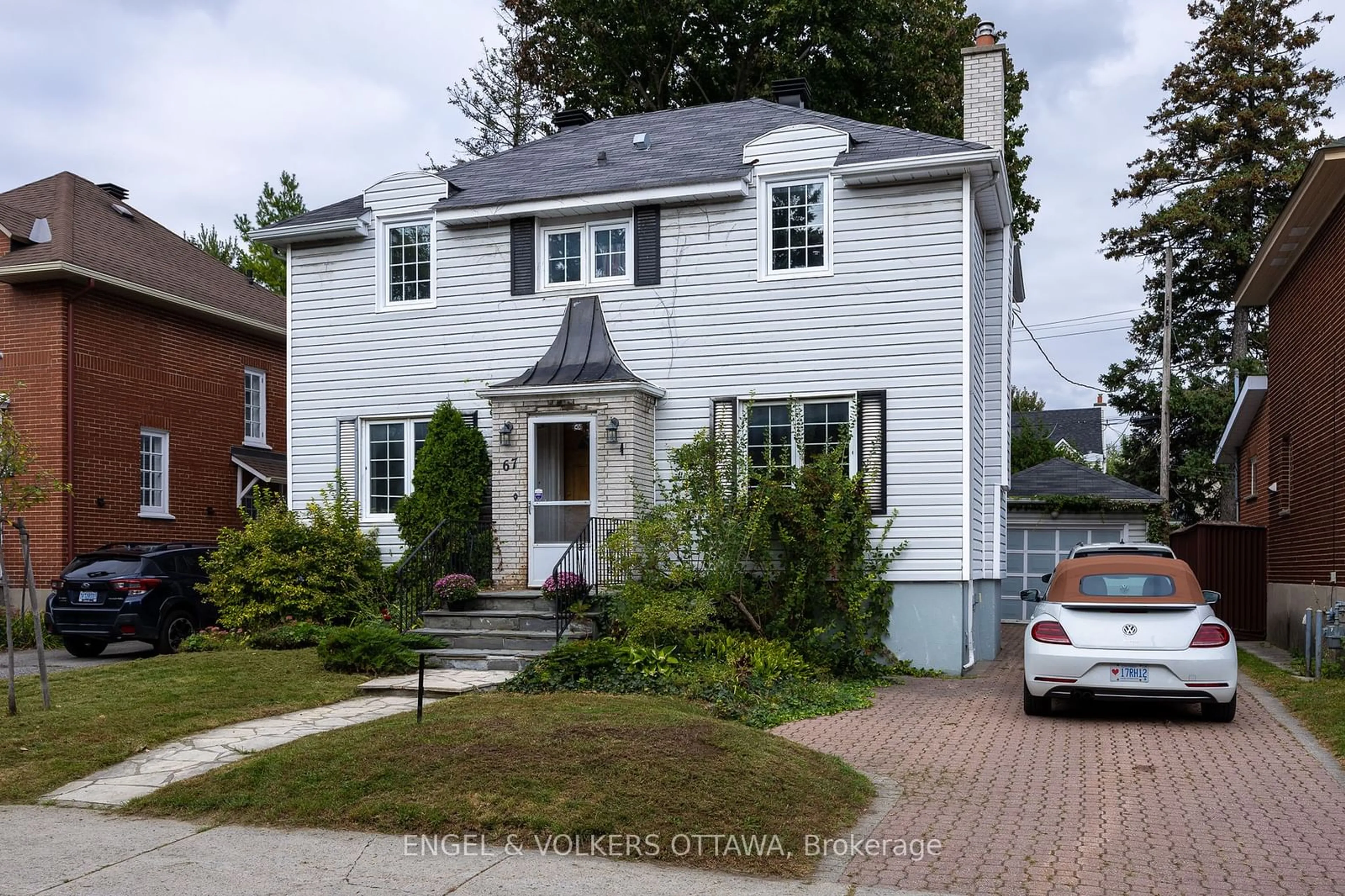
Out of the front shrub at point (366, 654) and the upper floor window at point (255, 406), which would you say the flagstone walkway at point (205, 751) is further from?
the upper floor window at point (255, 406)

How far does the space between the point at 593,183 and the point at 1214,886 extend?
41.4 ft

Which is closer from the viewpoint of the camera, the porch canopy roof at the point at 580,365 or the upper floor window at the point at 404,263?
→ the porch canopy roof at the point at 580,365

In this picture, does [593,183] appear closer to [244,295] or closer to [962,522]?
[962,522]

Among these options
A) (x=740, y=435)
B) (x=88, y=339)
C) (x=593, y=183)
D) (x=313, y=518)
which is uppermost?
(x=593, y=183)

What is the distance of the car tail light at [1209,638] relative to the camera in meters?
10.3

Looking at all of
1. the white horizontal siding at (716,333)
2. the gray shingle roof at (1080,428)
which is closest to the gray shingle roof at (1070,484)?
the white horizontal siding at (716,333)

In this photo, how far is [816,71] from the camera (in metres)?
27.9

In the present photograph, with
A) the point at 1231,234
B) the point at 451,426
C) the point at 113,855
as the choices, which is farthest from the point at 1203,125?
the point at 113,855

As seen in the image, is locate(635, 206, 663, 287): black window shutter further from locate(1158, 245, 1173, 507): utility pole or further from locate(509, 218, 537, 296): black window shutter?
locate(1158, 245, 1173, 507): utility pole

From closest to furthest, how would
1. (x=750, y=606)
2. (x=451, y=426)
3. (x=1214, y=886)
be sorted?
(x=1214, y=886), (x=750, y=606), (x=451, y=426)

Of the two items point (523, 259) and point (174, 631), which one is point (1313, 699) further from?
point (174, 631)

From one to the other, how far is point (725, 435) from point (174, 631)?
7.98 metres

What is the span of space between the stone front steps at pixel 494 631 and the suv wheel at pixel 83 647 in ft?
16.7

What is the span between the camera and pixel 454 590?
14500mm
